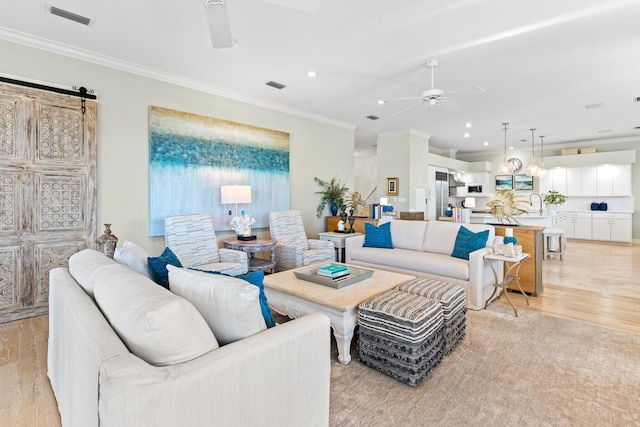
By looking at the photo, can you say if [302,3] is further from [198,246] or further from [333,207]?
[333,207]

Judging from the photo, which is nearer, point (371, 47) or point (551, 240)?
point (371, 47)

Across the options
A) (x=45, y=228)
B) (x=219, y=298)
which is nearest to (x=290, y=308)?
(x=219, y=298)

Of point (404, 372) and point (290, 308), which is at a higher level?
point (290, 308)

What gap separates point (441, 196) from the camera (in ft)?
28.9

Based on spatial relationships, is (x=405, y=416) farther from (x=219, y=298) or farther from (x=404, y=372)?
(x=219, y=298)

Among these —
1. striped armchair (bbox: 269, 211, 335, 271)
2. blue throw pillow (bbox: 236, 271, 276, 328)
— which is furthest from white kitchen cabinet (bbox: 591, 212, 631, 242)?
blue throw pillow (bbox: 236, 271, 276, 328)

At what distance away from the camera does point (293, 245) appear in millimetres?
4570

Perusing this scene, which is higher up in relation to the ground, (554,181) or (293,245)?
(554,181)

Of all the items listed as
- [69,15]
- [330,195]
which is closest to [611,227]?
[330,195]

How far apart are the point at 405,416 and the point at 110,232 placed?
333cm

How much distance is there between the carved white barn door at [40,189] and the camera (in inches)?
122

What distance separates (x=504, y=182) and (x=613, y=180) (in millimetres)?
2512

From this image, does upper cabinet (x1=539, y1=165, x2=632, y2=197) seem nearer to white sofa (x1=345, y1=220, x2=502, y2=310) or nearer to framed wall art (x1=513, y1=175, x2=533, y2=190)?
framed wall art (x1=513, y1=175, x2=533, y2=190)

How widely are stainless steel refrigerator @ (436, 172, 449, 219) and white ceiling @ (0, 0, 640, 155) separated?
3.38 meters
